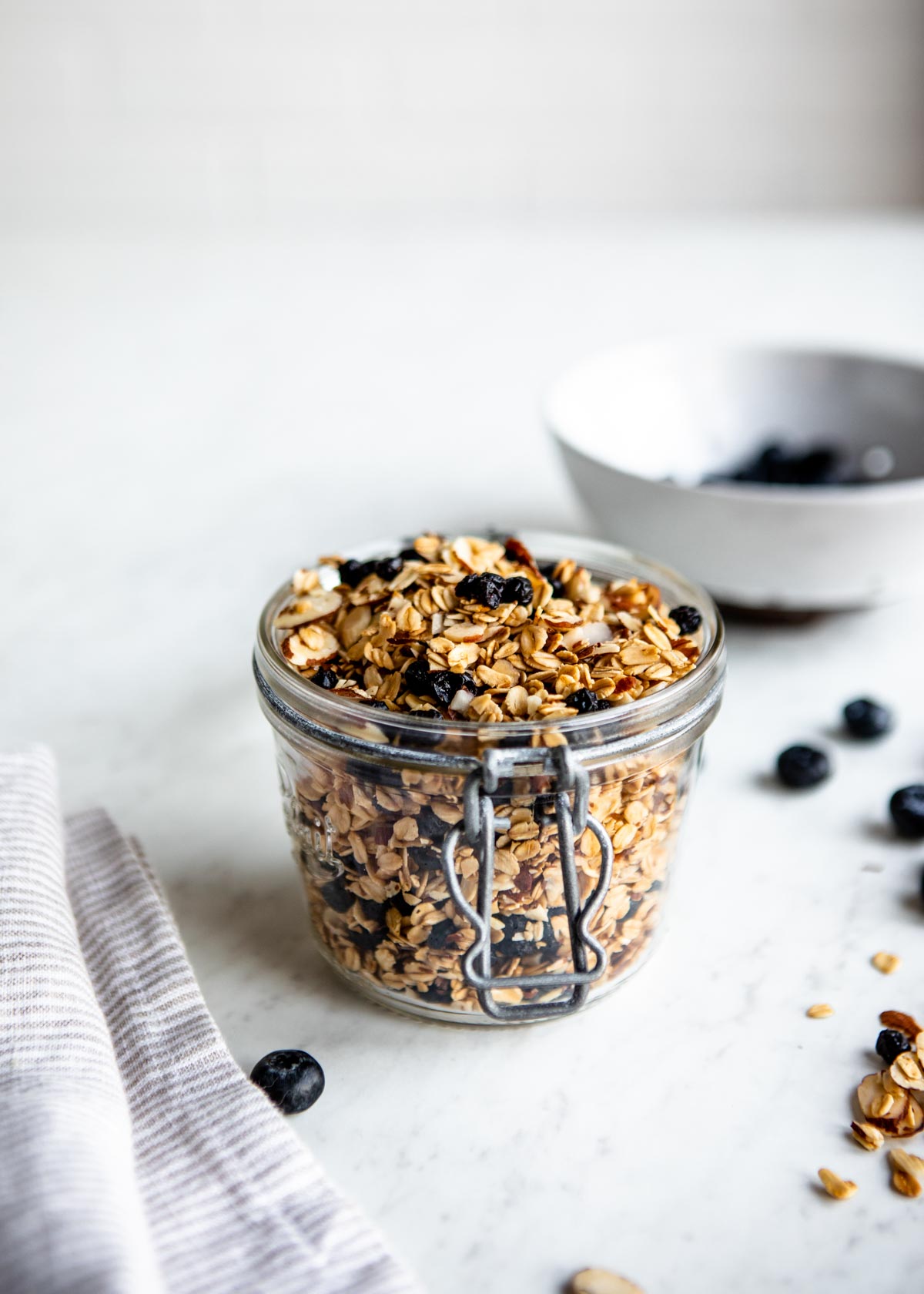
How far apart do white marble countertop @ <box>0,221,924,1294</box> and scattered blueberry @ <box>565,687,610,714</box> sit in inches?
8.0

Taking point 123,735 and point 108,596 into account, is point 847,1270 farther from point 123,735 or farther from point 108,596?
point 108,596

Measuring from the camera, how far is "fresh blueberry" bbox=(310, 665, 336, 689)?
63cm

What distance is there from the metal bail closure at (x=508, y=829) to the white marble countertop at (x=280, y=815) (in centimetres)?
10

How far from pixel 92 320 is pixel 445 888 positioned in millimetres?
1714

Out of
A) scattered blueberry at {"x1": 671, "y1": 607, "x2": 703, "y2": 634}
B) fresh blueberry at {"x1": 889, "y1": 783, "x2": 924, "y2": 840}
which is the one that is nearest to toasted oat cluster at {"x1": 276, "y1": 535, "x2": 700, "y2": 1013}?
scattered blueberry at {"x1": 671, "y1": 607, "x2": 703, "y2": 634}

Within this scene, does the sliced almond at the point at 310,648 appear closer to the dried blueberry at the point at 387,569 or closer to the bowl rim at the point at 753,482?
the dried blueberry at the point at 387,569

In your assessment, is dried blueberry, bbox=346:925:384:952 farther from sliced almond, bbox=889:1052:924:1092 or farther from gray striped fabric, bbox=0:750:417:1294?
sliced almond, bbox=889:1052:924:1092

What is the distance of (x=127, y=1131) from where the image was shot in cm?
54

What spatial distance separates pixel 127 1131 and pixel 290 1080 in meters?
0.10

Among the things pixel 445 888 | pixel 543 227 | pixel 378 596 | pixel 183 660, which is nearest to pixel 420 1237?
pixel 445 888

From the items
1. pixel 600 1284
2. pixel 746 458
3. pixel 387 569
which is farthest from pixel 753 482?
pixel 600 1284

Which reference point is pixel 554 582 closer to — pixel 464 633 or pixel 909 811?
pixel 464 633

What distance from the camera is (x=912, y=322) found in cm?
195

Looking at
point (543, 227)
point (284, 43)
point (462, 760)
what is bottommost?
point (543, 227)
